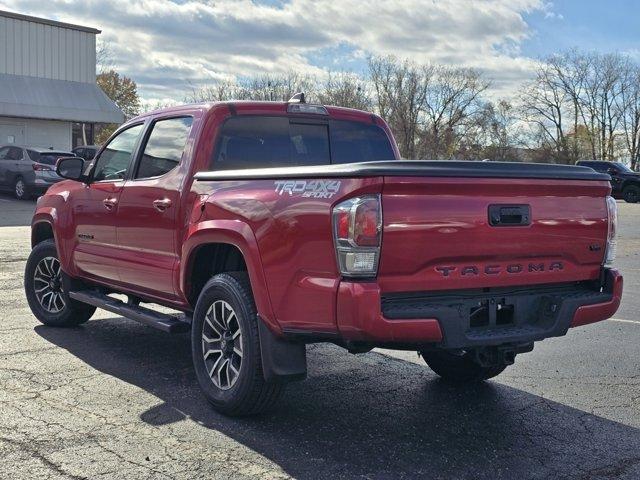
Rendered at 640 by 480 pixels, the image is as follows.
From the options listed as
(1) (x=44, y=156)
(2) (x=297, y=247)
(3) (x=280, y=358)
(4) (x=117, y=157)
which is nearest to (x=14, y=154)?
(1) (x=44, y=156)

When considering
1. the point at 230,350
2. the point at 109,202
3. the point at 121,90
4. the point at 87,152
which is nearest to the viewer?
the point at 230,350

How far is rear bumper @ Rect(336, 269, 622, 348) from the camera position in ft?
12.1

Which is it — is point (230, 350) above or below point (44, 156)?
below

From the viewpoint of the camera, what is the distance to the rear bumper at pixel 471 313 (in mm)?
3697

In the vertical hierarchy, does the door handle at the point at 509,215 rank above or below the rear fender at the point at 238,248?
above

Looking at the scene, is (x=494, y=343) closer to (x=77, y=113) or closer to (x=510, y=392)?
(x=510, y=392)

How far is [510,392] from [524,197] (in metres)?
1.80

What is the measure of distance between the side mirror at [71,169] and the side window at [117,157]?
13cm

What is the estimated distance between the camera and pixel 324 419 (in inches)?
182

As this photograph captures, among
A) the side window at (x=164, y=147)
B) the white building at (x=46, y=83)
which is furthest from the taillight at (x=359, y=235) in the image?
the white building at (x=46, y=83)

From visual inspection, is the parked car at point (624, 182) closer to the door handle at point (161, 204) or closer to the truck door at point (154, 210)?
the truck door at point (154, 210)

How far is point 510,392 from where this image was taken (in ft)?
17.4

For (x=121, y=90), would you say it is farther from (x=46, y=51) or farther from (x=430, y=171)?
(x=430, y=171)

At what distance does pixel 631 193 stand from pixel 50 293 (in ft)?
104
